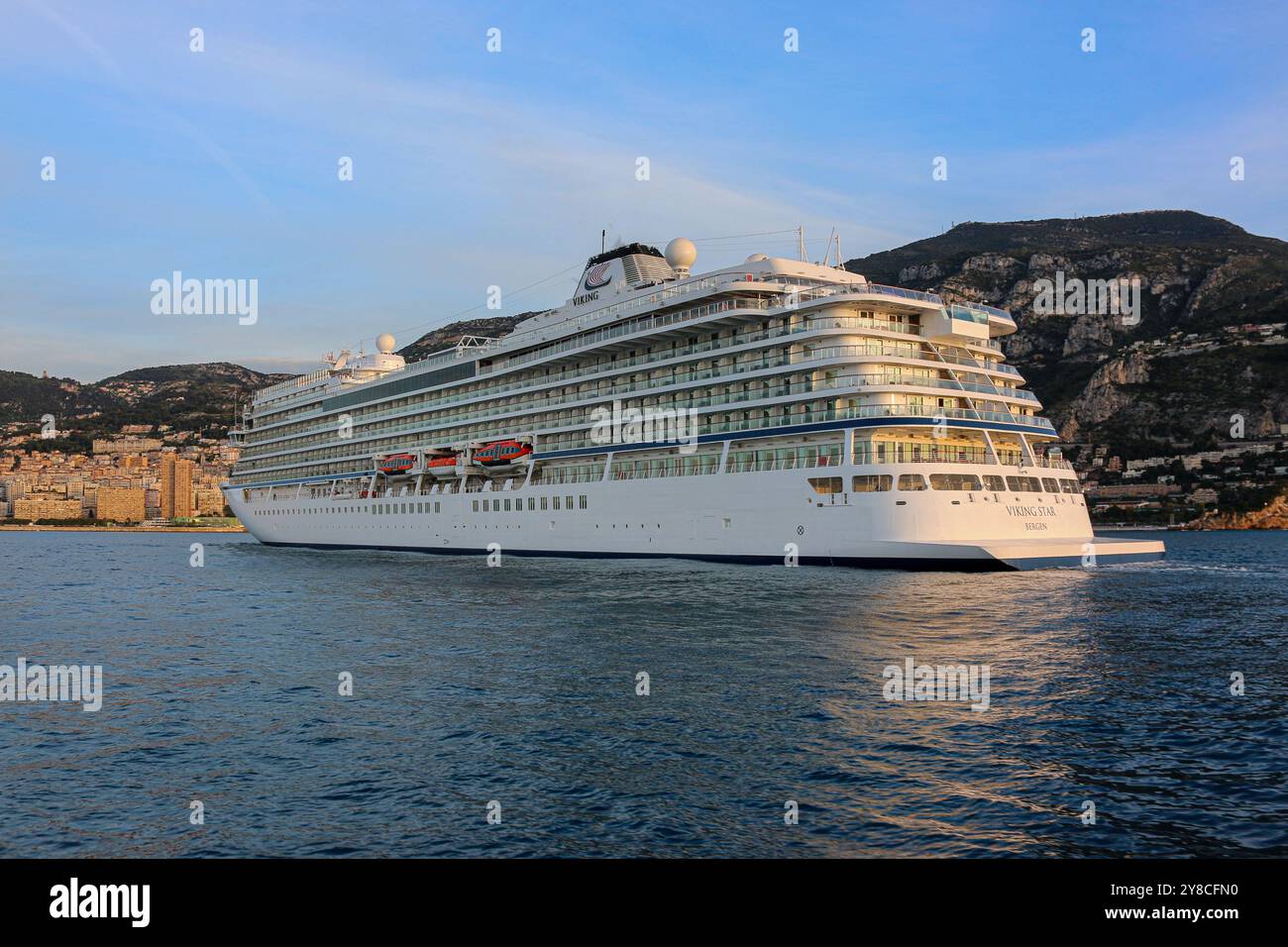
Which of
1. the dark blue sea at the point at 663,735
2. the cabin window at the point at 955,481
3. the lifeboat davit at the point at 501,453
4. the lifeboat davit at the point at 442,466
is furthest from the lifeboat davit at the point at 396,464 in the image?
the cabin window at the point at 955,481

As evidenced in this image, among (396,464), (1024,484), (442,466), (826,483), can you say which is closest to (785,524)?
(826,483)

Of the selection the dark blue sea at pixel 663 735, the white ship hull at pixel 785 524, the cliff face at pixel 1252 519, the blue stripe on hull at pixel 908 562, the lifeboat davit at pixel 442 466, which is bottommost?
the cliff face at pixel 1252 519

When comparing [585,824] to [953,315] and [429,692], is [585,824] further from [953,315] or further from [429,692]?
[953,315]

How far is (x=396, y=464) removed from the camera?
72.4 meters

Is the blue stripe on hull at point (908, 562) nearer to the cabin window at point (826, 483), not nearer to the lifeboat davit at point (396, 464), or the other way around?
the cabin window at point (826, 483)

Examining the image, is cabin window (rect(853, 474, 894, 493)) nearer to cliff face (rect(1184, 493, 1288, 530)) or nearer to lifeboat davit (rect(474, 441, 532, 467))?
lifeboat davit (rect(474, 441, 532, 467))

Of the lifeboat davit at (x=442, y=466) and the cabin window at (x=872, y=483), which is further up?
the lifeboat davit at (x=442, y=466)

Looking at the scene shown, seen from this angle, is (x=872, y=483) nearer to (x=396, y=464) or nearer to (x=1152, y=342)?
(x=396, y=464)

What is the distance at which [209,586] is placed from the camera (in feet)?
142

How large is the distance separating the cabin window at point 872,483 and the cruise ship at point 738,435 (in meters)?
0.17

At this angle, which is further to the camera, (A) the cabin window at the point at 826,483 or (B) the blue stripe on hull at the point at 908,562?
(A) the cabin window at the point at 826,483

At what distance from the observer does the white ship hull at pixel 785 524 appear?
38312 millimetres

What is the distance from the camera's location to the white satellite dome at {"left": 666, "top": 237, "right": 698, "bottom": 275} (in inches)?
2335
